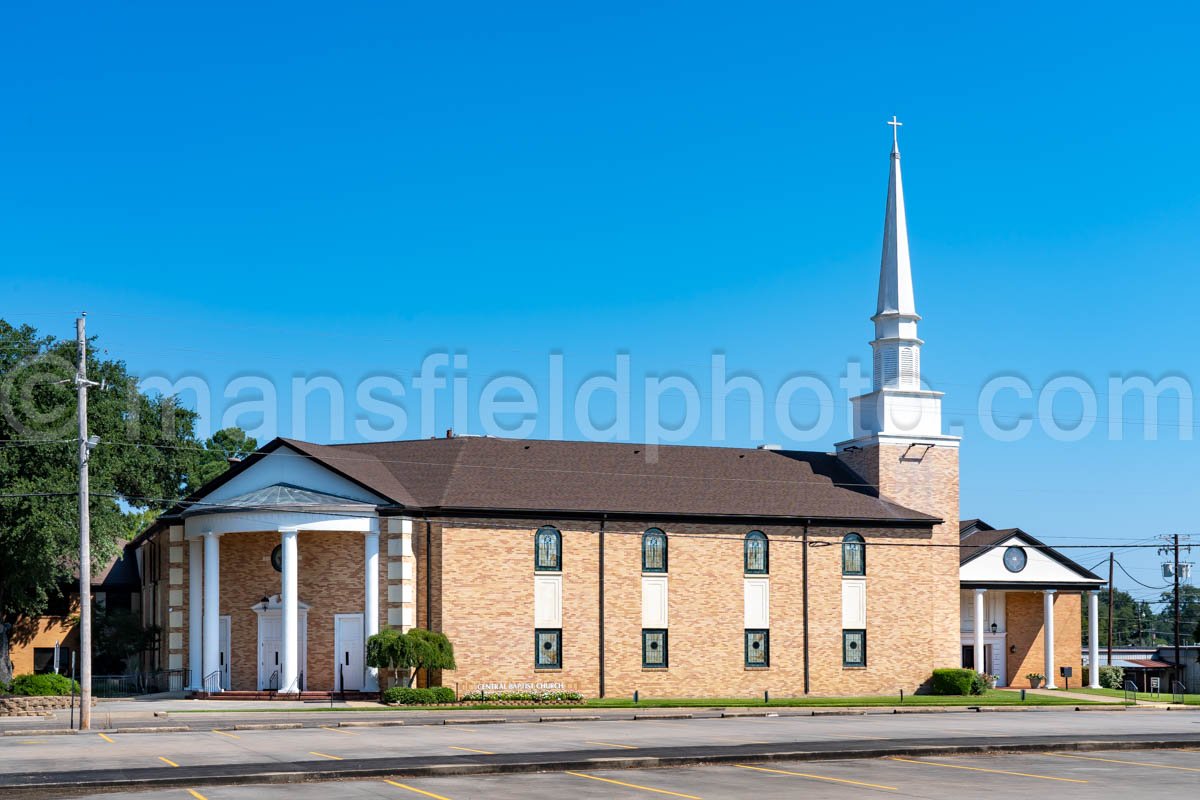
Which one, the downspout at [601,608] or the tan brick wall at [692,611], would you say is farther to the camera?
the downspout at [601,608]

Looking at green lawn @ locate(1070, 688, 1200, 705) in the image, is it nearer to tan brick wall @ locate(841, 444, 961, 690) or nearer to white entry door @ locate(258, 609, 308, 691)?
tan brick wall @ locate(841, 444, 961, 690)

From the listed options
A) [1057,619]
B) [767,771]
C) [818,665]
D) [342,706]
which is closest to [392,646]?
[342,706]

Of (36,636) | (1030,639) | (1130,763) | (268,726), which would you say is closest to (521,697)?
(268,726)

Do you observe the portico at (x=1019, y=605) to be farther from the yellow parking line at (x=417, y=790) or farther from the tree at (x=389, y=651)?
the yellow parking line at (x=417, y=790)

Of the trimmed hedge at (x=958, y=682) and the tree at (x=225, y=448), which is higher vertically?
the tree at (x=225, y=448)

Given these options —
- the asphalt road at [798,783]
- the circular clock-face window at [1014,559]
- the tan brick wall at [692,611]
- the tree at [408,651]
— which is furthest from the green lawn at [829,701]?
the asphalt road at [798,783]

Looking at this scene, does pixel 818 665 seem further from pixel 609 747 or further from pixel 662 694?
pixel 609 747

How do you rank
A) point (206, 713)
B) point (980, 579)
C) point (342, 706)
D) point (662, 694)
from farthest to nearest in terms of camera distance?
point (980, 579) < point (662, 694) < point (342, 706) < point (206, 713)

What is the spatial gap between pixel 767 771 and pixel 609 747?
16.4 ft

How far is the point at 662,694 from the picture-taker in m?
52.8

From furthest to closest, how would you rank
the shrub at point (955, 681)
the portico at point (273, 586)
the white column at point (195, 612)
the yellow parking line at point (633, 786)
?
1. the shrub at point (955, 681)
2. the white column at point (195, 612)
3. the portico at point (273, 586)
4. the yellow parking line at point (633, 786)

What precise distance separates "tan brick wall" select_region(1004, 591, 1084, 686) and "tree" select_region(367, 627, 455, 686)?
1105 inches

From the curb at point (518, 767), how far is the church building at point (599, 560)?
23.4 metres

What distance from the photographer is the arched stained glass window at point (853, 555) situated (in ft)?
184
